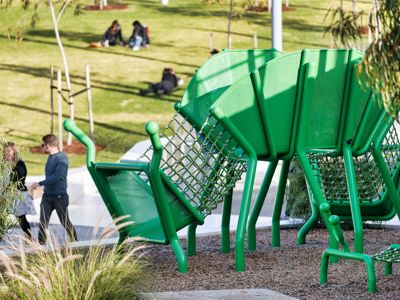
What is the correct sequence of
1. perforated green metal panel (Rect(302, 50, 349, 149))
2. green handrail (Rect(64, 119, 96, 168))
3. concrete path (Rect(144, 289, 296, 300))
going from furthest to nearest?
perforated green metal panel (Rect(302, 50, 349, 149)) < green handrail (Rect(64, 119, 96, 168)) < concrete path (Rect(144, 289, 296, 300))

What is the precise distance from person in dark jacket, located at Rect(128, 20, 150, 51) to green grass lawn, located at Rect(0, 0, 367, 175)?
323mm

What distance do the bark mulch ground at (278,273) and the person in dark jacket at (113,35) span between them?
27.8m

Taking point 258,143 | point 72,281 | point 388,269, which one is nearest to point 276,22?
point 258,143

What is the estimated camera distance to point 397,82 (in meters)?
7.75

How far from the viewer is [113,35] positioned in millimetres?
39938

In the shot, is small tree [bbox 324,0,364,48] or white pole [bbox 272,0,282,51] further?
white pole [bbox 272,0,282,51]

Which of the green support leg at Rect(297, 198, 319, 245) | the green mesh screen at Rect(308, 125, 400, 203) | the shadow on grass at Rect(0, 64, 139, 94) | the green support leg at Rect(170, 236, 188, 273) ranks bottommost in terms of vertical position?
the shadow on grass at Rect(0, 64, 139, 94)

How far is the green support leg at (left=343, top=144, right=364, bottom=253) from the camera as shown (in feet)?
34.3

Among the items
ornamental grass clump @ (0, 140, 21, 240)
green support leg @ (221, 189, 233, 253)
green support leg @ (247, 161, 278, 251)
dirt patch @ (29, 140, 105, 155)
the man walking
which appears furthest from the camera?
dirt patch @ (29, 140, 105, 155)

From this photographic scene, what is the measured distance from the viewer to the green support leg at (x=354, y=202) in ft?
34.3

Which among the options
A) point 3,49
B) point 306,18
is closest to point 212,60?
point 3,49

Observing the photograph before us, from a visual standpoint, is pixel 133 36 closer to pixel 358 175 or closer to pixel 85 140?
pixel 358 175

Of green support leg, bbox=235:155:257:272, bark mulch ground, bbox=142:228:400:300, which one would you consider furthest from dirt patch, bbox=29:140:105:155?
green support leg, bbox=235:155:257:272

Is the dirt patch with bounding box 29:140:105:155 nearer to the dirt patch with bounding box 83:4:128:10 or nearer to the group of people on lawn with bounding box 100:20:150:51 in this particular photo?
the group of people on lawn with bounding box 100:20:150:51
